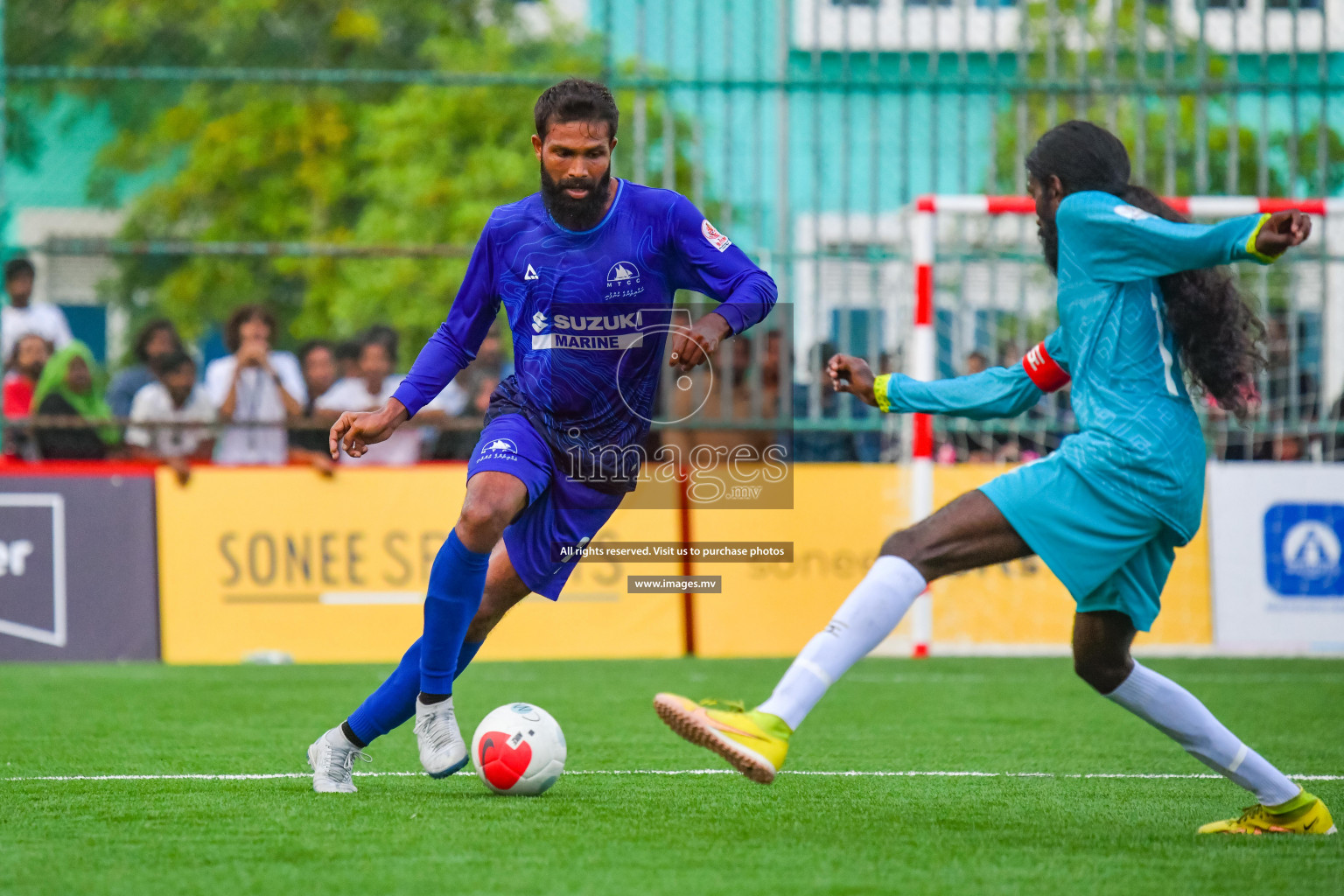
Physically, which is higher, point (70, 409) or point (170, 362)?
point (170, 362)

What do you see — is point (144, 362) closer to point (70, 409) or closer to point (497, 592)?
point (70, 409)

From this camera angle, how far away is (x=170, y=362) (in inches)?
444

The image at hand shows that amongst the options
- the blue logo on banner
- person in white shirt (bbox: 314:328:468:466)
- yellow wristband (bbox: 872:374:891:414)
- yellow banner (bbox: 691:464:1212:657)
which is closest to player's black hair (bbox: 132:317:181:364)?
person in white shirt (bbox: 314:328:468:466)

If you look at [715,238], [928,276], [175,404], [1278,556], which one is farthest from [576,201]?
[1278,556]

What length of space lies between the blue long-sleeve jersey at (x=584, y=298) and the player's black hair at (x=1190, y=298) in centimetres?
111

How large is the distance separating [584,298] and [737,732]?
6.03 ft

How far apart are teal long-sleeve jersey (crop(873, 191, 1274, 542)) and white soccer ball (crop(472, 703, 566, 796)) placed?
1.89 m

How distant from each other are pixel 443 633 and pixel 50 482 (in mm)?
6440

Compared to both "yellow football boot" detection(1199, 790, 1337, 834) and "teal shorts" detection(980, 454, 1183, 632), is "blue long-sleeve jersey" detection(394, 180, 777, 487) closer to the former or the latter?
"teal shorts" detection(980, 454, 1183, 632)

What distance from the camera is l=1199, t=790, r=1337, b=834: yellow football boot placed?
4566mm

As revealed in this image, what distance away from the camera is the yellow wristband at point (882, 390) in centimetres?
473

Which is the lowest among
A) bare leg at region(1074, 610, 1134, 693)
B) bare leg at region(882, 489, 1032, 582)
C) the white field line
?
the white field line

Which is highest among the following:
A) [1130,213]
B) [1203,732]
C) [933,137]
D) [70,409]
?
[933,137]

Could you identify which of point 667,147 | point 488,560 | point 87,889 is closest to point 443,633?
point 488,560
